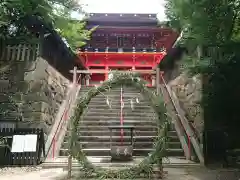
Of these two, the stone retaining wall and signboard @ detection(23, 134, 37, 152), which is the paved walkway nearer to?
signboard @ detection(23, 134, 37, 152)

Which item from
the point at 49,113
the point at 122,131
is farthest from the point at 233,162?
the point at 49,113

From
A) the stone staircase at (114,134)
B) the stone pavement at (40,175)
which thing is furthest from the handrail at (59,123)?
the stone pavement at (40,175)

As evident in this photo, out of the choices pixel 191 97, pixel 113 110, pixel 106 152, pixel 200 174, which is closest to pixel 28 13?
pixel 113 110

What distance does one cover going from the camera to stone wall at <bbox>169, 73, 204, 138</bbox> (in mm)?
8379

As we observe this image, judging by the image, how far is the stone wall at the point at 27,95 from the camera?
333 inches

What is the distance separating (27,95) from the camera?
28.8 feet

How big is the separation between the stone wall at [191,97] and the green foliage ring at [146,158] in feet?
7.74

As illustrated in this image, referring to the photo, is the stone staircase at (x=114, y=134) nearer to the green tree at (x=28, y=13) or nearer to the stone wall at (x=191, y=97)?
the stone wall at (x=191, y=97)

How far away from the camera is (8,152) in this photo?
7.26m

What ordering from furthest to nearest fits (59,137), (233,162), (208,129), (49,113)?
(49,113), (59,137), (208,129), (233,162)

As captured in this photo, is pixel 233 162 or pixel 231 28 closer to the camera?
pixel 231 28

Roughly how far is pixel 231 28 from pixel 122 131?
4730 millimetres

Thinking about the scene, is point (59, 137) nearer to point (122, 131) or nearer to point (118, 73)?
point (122, 131)

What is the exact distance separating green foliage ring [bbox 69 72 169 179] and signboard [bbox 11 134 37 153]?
2.00 meters
